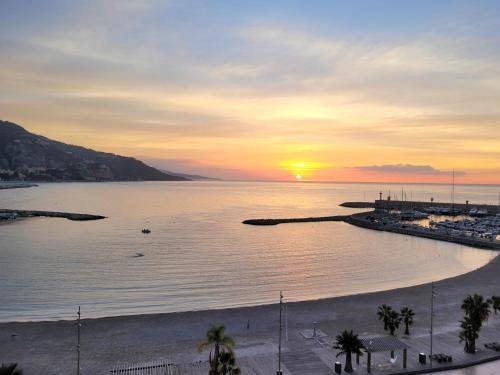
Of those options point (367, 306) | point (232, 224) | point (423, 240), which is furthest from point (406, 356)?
point (232, 224)

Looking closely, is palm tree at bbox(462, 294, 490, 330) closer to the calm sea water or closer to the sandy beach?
the sandy beach

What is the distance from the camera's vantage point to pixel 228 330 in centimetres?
3053

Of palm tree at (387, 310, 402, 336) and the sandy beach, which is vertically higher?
palm tree at (387, 310, 402, 336)

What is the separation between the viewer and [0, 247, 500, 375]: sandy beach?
81.6ft

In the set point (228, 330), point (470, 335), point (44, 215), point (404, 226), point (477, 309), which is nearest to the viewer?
point (470, 335)

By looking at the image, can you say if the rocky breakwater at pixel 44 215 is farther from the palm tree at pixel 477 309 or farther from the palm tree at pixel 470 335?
the palm tree at pixel 470 335

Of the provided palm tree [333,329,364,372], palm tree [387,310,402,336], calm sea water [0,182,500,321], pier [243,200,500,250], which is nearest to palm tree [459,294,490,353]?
palm tree [387,310,402,336]

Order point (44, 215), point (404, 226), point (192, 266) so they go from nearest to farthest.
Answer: point (192, 266), point (404, 226), point (44, 215)

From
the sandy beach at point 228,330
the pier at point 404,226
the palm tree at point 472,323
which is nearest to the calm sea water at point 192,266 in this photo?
the pier at point 404,226

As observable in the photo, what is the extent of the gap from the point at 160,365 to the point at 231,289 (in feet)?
76.5

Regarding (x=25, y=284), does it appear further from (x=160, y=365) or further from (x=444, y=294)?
(x=444, y=294)

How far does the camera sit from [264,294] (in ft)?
147

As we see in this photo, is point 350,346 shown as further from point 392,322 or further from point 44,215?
point 44,215

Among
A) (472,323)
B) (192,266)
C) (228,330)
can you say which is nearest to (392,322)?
(472,323)
